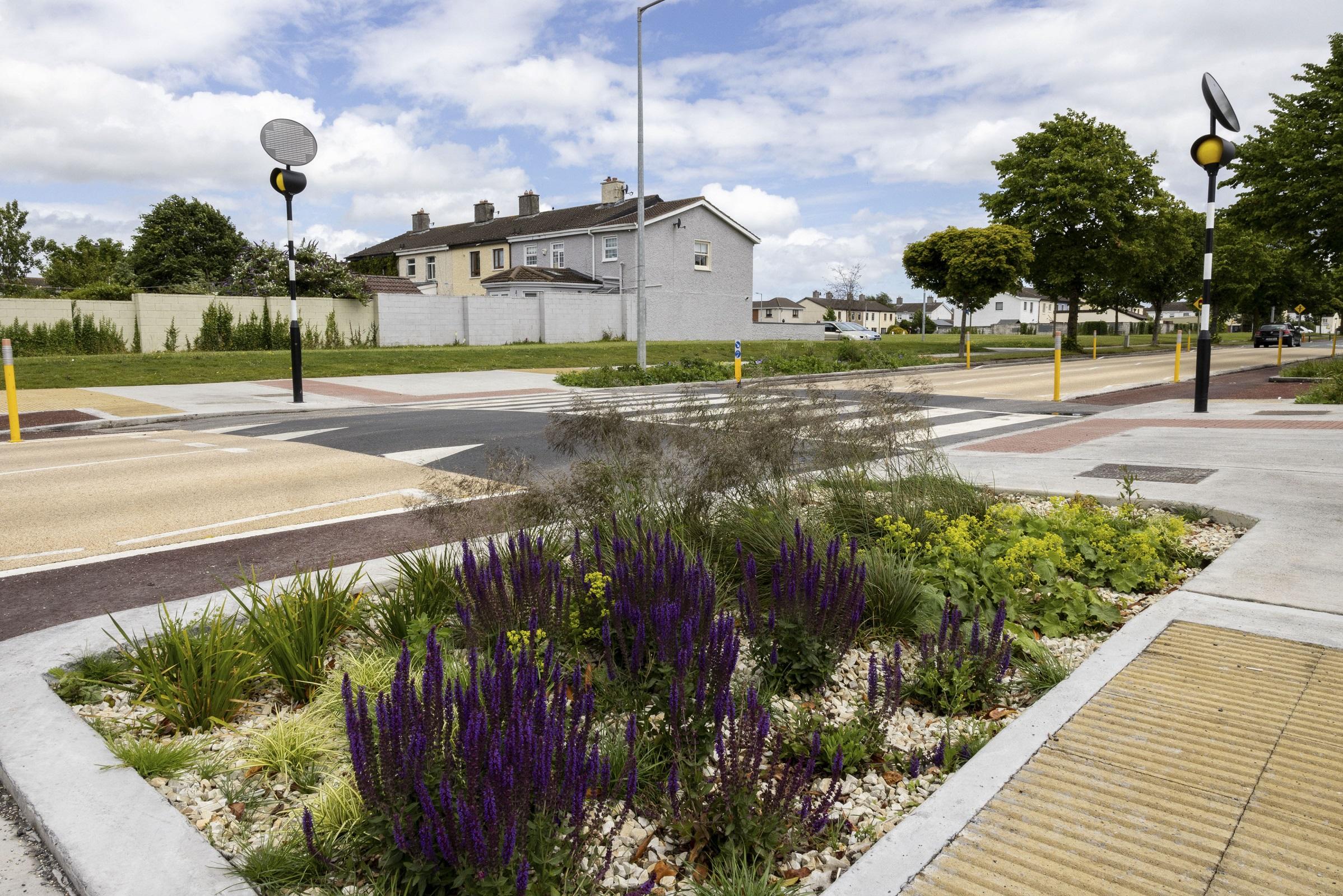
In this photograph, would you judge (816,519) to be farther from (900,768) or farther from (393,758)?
(393,758)

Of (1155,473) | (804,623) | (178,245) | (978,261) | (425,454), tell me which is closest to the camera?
(804,623)

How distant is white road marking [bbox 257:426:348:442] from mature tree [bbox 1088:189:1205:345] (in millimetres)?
40571

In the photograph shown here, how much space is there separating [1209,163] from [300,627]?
13968 mm

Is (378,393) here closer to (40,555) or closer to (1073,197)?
(40,555)

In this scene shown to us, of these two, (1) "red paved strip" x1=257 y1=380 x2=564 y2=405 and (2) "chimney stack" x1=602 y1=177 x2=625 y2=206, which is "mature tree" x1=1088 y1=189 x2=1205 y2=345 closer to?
(2) "chimney stack" x1=602 y1=177 x2=625 y2=206

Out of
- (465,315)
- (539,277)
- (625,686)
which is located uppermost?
(539,277)

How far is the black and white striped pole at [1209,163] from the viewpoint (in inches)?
502

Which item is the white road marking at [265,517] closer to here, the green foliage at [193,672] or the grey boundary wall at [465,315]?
the green foliage at [193,672]

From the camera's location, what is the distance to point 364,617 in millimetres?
4020

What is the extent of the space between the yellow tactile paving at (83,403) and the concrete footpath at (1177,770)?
48.9ft

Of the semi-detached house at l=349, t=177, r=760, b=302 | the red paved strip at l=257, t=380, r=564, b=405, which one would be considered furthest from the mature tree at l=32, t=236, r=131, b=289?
the red paved strip at l=257, t=380, r=564, b=405

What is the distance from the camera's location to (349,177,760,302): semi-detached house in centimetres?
4484

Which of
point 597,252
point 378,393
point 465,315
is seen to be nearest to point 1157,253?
point 597,252

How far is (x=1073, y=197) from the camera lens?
4238cm
